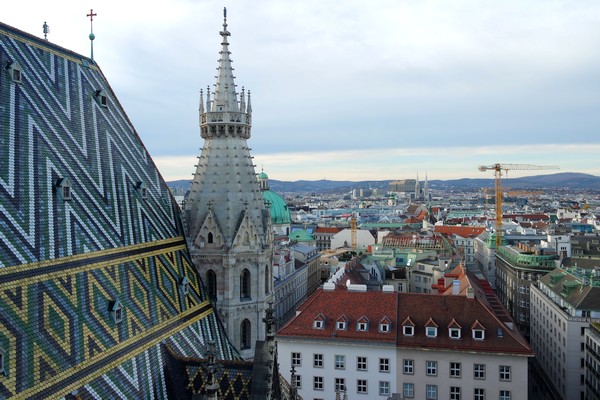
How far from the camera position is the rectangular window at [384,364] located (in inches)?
1642

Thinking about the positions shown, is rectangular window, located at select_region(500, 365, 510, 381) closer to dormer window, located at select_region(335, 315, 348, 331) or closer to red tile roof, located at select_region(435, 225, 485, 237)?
dormer window, located at select_region(335, 315, 348, 331)

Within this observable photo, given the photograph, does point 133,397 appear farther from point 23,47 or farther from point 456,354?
point 456,354

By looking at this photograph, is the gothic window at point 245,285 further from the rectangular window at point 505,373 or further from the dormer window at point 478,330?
the rectangular window at point 505,373

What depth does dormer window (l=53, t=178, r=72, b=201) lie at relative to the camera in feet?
66.4

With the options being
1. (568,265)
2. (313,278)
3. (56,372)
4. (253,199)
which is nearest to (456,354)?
(253,199)

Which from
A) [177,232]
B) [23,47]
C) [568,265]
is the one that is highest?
[23,47]

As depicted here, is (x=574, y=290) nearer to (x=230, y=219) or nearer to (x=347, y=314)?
(x=347, y=314)

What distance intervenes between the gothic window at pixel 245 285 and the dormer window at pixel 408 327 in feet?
54.6

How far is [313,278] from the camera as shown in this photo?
103438 mm

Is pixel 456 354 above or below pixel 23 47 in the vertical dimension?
below

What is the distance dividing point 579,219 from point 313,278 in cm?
10044

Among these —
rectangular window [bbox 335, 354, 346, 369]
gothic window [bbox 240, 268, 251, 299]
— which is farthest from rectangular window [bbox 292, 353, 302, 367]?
gothic window [bbox 240, 268, 251, 299]

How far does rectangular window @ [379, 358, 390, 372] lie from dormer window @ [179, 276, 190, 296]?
20.0m

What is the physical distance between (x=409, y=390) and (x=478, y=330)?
6.45m
